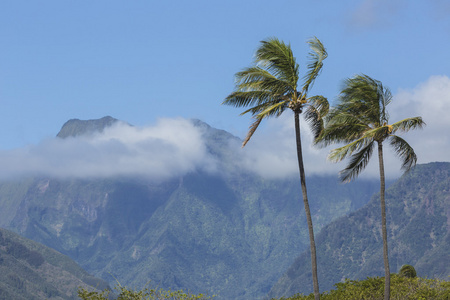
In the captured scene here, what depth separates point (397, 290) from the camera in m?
57.0

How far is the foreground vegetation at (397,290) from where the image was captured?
181 ft

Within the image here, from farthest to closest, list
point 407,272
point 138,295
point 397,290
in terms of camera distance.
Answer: point 407,272
point 397,290
point 138,295

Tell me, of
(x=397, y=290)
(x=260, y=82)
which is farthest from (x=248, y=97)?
(x=397, y=290)

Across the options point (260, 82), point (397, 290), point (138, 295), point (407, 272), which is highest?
point (260, 82)

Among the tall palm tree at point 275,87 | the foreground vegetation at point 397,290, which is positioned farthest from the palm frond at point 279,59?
the foreground vegetation at point 397,290

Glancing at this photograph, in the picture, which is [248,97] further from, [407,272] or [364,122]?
[407,272]

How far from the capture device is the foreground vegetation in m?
55.2

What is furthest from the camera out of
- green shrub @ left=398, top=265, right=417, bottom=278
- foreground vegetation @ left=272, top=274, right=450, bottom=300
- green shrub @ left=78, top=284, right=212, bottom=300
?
green shrub @ left=398, top=265, right=417, bottom=278

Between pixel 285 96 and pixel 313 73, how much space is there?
235 cm

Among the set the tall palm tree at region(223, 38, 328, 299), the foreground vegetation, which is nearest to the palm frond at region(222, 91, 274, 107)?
the tall palm tree at region(223, 38, 328, 299)

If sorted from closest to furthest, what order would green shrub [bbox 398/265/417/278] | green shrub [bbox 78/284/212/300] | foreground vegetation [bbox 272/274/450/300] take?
green shrub [bbox 78/284/212/300] → foreground vegetation [bbox 272/274/450/300] → green shrub [bbox 398/265/417/278]

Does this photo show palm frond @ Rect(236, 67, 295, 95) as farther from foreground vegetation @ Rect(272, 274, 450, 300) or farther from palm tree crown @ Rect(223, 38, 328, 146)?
foreground vegetation @ Rect(272, 274, 450, 300)

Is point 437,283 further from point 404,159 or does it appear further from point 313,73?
point 313,73

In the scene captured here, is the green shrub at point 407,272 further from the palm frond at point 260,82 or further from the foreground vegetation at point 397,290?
the palm frond at point 260,82
